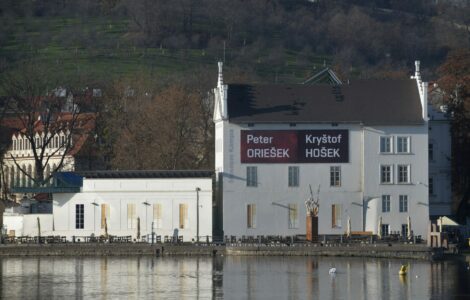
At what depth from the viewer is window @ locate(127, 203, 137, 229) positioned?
103688mm

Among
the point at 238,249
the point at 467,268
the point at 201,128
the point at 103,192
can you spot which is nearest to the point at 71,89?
the point at 201,128

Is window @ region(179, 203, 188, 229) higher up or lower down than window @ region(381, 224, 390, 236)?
higher up

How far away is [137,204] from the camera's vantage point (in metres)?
104

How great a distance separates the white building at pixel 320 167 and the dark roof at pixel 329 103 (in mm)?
93

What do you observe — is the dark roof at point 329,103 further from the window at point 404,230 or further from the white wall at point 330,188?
the window at point 404,230

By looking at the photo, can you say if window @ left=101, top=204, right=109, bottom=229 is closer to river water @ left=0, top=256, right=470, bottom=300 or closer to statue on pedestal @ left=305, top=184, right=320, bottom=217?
river water @ left=0, top=256, right=470, bottom=300

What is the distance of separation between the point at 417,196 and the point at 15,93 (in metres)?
42.7

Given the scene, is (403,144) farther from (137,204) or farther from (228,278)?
(228,278)

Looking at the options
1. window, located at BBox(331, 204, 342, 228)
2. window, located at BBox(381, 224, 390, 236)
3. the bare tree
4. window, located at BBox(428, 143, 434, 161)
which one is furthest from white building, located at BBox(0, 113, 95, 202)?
window, located at BBox(428, 143, 434, 161)

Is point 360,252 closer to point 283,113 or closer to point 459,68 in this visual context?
point 283,113

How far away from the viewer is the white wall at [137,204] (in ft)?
339

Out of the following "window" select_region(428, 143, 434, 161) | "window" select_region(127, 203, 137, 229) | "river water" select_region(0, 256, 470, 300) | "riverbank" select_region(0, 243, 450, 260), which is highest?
"window" select_region(428, 143, 434, 161)

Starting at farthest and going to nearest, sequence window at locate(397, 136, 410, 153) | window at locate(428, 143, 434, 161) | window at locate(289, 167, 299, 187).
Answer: window at locate(428, 143, 434, 161) → window at locate(397, 136, 410, 153) → window at locate(289, 167, 299, 187)

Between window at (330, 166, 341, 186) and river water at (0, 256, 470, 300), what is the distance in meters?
9.24
